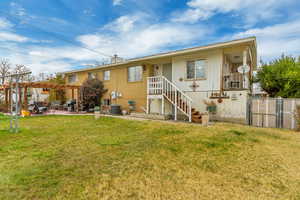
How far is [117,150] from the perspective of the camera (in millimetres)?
3881

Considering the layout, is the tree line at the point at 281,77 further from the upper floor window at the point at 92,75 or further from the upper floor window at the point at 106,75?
the upper floor window at the point at 92,75

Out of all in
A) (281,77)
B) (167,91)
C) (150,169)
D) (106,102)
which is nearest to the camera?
(150,169)

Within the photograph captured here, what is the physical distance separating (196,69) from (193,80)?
2.24 feet

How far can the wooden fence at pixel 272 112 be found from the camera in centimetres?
697

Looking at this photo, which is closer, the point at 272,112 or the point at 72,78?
the point at 272,112

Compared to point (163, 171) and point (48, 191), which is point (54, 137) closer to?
point (48, 191)

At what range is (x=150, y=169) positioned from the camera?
2.89 meters

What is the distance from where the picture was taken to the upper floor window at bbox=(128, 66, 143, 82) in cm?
1174

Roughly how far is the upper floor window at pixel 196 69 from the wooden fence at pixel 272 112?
114 inches

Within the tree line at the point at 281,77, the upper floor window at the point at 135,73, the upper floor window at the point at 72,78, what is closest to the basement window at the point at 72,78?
the upper floor window at the point at 72,78

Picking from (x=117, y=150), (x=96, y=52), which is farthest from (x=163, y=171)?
(x=96, y=52)

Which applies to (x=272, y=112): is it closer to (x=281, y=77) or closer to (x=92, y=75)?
(x=281, y=77)

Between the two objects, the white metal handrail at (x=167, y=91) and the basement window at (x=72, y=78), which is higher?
the basement window at (x=72, y=78)

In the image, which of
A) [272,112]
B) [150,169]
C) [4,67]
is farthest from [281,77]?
[4,67]
